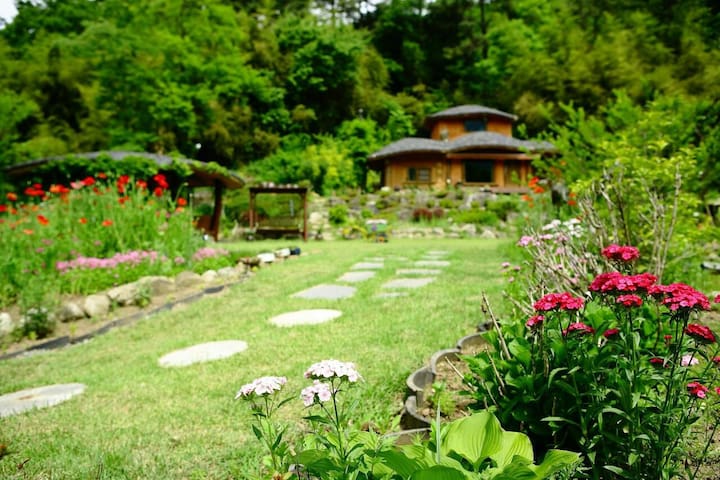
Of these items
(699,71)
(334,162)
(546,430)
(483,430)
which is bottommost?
(546,430)

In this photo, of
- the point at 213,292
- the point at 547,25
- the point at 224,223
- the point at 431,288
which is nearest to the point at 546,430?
the point at 431,288

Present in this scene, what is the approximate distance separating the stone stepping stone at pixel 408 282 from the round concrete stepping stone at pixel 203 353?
2.42 metres

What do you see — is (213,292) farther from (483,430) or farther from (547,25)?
(547,25)

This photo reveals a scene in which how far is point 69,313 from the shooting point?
4.94 metres

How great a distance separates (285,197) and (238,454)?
17.2 m

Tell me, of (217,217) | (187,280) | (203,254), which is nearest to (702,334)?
(187,280)

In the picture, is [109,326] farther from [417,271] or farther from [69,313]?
[417,271]

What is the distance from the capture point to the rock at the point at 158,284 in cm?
568

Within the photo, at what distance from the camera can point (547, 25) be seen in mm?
31203

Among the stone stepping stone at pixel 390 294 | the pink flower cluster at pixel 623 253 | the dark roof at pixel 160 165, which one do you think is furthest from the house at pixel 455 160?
the pink flower cluster at pixel 623 253

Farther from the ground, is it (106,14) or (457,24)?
(457,24)

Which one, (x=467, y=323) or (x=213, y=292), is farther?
(x=213, y=292)

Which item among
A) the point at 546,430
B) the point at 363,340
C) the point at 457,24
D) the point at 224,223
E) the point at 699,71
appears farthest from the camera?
the point at 457,24

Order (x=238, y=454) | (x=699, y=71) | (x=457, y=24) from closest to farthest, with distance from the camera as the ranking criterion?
(x=238, y=454)
(x=699, y=71)
(x=457, y=24)
